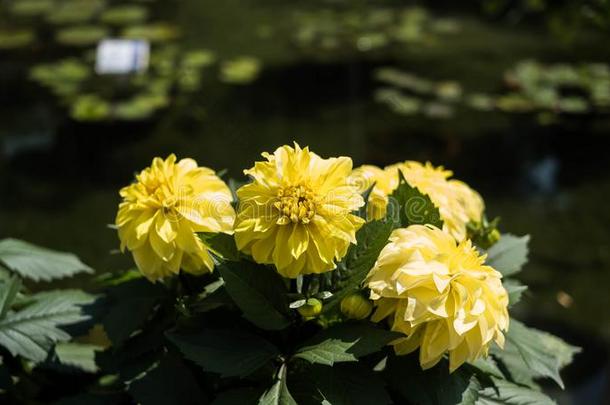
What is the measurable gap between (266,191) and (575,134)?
4.34 m

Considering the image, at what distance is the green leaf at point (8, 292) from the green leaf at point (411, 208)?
2.02 feet

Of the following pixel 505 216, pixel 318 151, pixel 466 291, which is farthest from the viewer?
pixel 318 151

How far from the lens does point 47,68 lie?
5.65 meters

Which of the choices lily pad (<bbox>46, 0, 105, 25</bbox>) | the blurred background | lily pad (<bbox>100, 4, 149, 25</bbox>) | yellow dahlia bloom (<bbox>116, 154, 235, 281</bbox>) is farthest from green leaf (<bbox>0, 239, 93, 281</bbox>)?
lily pad (<bbox>46, 0, 105, 25</bbox>)

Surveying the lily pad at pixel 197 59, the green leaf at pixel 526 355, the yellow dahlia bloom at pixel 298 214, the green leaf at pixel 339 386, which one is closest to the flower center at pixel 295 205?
the yellow dahlia bloom at pixel 298 214

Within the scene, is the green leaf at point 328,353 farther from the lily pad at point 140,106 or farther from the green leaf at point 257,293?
the lily pad at point 140,106

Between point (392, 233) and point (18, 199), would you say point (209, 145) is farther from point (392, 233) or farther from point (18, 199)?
point (392, 233)

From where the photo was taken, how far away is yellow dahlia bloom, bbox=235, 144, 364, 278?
0.95 m

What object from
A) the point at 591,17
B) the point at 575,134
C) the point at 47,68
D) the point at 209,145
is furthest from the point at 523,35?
the point at 591,17

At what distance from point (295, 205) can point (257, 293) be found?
14cm

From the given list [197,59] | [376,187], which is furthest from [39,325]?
[197,59]

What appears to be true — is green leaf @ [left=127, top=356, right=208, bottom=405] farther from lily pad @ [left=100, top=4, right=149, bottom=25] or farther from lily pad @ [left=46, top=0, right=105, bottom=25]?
lily pad @ [left=46, top=0, right=105, bottom=25]

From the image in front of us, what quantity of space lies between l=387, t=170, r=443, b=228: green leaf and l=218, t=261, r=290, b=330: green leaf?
20cm

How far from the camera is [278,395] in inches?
38.3
